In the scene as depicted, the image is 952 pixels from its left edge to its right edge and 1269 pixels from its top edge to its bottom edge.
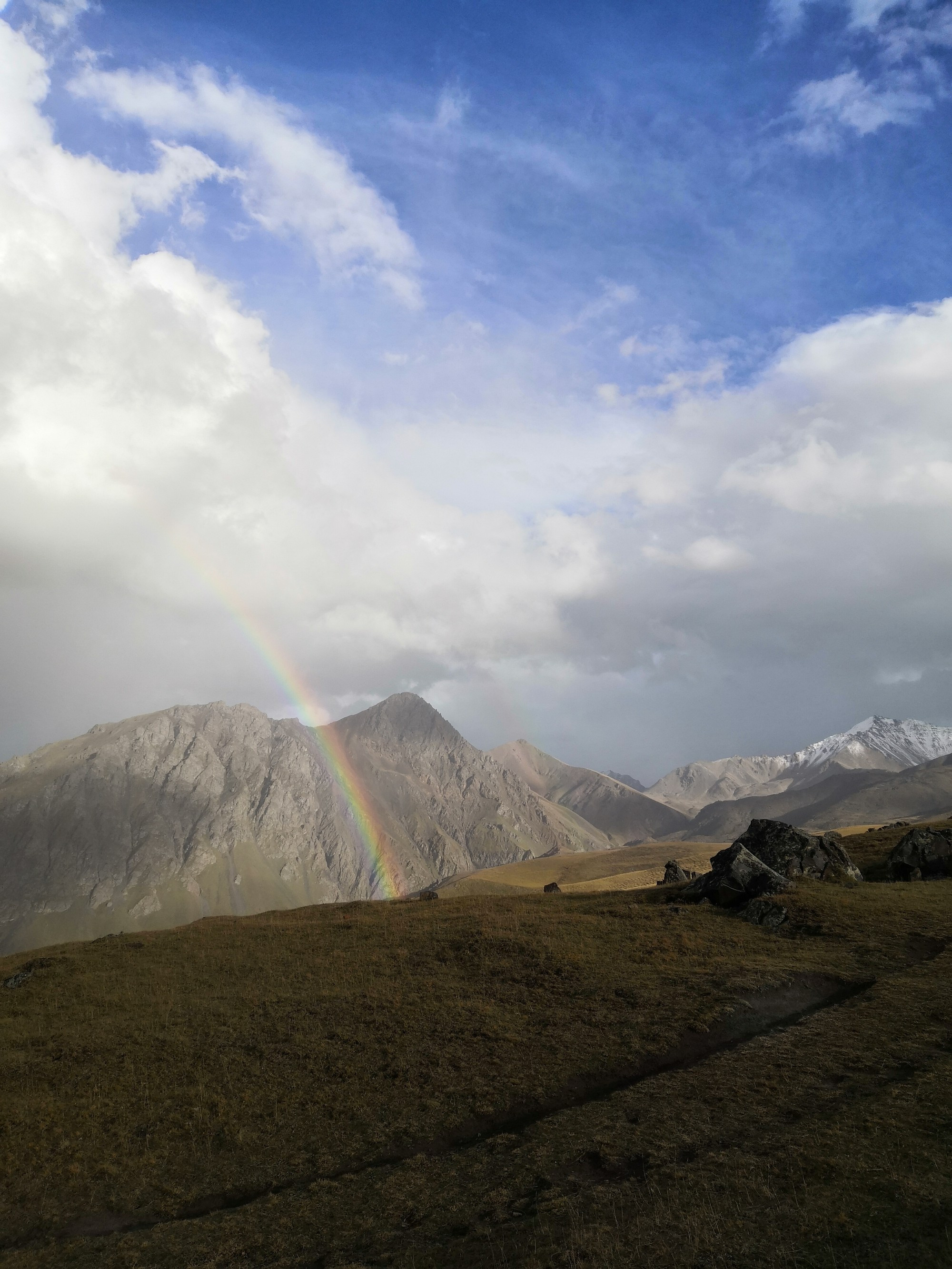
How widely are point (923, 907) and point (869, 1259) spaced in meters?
33.0

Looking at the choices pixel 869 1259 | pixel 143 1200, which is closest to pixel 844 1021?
pixel 869 1259

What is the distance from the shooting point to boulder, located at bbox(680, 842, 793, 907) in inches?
1703

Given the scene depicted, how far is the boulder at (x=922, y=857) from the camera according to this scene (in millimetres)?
48875

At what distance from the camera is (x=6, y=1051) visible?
94.5ft

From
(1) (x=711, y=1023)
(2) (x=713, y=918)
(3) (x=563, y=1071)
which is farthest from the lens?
(2) (x=713, y=918)

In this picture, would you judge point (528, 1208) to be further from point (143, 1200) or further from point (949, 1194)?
point (143, 1200)

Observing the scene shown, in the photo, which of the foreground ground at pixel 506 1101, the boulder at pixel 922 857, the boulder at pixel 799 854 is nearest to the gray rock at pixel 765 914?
the foreground ground at pixel 506 1101

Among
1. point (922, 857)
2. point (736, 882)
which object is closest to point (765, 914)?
point (736, 882)

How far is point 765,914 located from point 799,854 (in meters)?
10.9

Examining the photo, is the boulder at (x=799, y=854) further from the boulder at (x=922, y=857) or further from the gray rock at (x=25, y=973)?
the gray rock at (x=25, y=973)

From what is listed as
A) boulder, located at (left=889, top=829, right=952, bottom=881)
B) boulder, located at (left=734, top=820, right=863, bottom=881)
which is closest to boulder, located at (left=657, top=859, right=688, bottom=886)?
boulder, located at (left=734, top=820, right=863, bottom=881)

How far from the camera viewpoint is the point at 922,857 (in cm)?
4978

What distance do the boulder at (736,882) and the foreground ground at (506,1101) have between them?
3.07 m

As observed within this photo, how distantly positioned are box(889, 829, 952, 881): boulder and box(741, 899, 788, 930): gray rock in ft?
52.8
